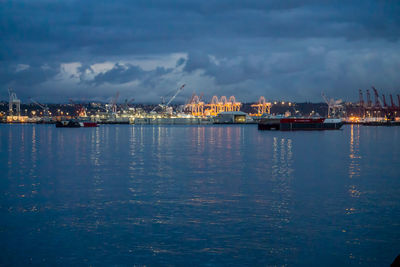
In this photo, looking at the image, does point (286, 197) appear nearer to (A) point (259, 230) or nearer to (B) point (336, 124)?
(A) point (259, 230)

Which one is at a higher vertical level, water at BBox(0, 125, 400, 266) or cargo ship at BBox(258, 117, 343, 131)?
cargo ship at BBox(258, 117, 343, 131)

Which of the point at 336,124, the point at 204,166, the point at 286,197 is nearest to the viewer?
the point at 286,197

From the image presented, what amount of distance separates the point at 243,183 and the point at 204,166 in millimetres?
6988

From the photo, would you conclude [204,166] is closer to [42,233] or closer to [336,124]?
[42,233]

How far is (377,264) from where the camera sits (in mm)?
9695

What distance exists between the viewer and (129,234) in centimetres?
1168

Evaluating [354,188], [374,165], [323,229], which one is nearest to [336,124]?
[374,165]

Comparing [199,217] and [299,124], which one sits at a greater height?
[299,124]

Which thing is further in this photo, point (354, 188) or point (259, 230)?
point (354, 188)

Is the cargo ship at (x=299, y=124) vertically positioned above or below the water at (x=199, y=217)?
above

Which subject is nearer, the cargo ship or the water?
the water

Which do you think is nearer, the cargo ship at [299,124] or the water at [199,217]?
the water at [199,217]

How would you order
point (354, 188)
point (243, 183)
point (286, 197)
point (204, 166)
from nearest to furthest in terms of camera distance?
point (286, 197), point (354, 188), point (243, 183), point (204, 166)

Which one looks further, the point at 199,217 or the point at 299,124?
the point at 299,124
